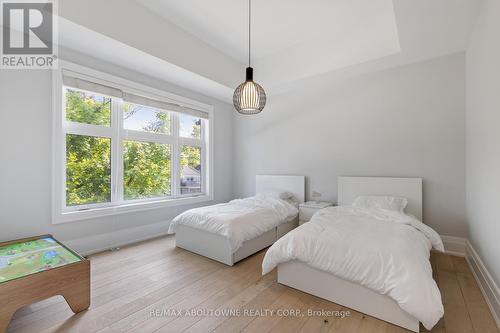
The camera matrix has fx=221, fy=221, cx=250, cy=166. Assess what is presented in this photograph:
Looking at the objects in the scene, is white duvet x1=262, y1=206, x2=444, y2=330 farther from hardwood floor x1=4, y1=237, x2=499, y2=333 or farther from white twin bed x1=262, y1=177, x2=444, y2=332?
hardwood floor x1=4, y1=237, x2=499, y2=333

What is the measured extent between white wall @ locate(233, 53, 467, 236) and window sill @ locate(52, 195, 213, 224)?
1.72 metres

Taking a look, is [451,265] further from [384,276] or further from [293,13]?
[293,13]

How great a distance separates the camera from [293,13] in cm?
Result: 278

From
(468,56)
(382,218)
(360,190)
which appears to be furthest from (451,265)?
(468,56)

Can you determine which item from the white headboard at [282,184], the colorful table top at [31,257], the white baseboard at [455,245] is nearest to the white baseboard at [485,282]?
the white baseboard at [455,245]

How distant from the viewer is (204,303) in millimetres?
1889

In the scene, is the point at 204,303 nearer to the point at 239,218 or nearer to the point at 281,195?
the point at 239,218

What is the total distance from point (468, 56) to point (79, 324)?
4.82 meters

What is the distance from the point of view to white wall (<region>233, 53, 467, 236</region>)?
2.93m

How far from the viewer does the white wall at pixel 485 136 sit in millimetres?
1803

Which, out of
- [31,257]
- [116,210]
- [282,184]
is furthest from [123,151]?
[282,184]

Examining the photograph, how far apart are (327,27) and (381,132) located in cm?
172

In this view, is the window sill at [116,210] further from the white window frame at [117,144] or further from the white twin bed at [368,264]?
the white twin bed at [368,264]

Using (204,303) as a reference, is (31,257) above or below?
above
